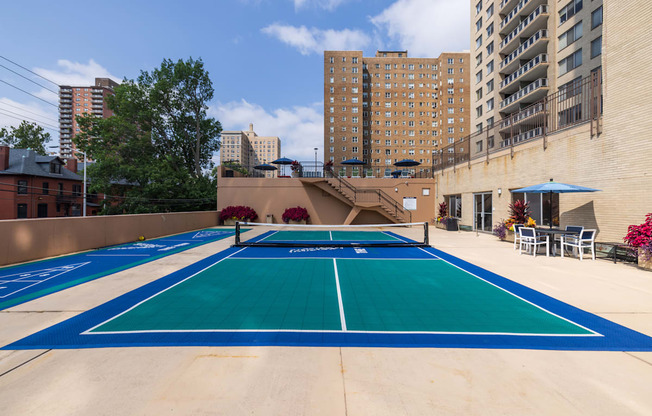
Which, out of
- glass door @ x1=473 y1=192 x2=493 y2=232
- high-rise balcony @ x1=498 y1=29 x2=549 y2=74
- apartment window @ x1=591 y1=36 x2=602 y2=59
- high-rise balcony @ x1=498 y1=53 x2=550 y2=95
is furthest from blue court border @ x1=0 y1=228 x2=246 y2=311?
high-rise balcony @ x1=498 y1=29 x2=549 y2=74

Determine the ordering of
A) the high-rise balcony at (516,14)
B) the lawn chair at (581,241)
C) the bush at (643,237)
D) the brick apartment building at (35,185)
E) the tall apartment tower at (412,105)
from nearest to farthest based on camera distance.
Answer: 1. the bush at (643,237)
2. the lawn chair at (581,241)
3. the high-rise balcony at (516,14)
4. the brick apartment building at (35,185)
5. the tall apartment tower at (412,105)

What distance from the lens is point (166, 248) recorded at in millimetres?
13781

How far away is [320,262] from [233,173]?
22.2m

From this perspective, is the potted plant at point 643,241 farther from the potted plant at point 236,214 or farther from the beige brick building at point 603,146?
the potted plant at point 236,214

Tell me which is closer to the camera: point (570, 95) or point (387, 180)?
point (570, 95)

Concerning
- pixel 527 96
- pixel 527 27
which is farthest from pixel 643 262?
pixel 527 27

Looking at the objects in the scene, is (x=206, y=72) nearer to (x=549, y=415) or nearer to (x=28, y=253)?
(x=28, y=253)

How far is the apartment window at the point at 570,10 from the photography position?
1156 inches

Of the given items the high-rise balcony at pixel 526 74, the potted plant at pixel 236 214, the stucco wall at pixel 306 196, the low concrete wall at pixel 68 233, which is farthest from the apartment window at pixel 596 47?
the low concrete wall at pixel 68 233

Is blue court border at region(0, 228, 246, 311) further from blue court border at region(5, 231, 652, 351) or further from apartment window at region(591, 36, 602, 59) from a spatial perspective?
apartment window at region(591, 36, 602, 59)

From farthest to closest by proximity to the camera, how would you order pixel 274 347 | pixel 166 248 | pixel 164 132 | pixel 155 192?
1. pixel 164 132
2. pixel 155 192
3. pixel 166 248
4. pixel 274 347

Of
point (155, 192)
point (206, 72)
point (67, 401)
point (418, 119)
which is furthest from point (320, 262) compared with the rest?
point (418, 119)

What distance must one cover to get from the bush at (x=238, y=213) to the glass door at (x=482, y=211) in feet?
64.3

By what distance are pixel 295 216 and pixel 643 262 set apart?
22.7 metres
